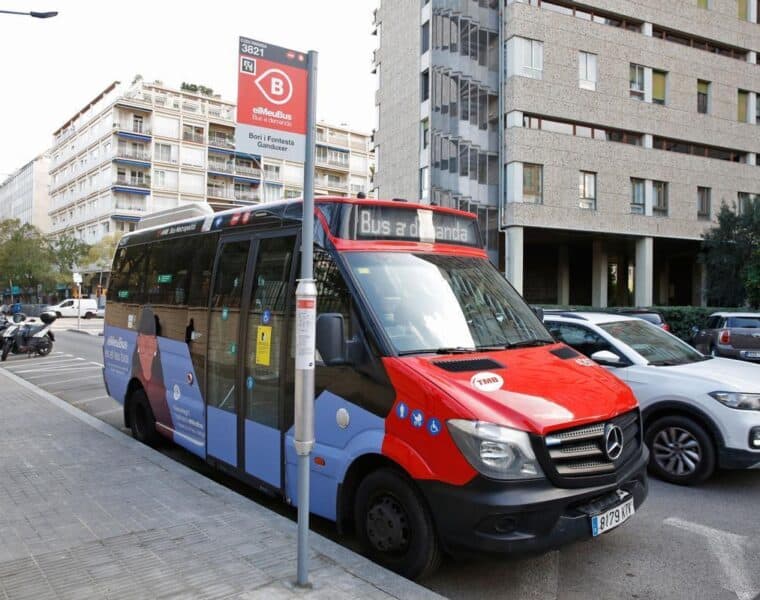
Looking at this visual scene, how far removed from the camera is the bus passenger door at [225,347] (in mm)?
5357

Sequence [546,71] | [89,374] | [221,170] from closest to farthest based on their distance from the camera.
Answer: [89,374] < [546,71] < [221,170]

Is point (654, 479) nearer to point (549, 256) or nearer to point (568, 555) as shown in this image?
point (568, 555)

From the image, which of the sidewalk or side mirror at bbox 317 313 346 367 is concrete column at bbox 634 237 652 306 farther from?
side mirror at bbox 317 313 346 367

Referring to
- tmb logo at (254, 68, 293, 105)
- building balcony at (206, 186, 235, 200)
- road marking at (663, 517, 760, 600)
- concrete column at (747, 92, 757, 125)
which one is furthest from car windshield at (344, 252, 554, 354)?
building balcony at (206, 186, 235, 200)

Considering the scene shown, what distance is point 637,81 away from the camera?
31.8m

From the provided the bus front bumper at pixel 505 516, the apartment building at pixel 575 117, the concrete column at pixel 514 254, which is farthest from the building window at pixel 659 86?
the bus front bumper at pixel 505 516

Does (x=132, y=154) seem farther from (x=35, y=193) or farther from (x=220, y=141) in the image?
(x=35, y=193)

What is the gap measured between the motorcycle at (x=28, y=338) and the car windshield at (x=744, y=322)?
19.0 meters

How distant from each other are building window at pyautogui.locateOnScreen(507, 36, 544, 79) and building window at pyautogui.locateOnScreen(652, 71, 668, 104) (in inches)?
282

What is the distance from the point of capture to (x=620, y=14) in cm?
3109

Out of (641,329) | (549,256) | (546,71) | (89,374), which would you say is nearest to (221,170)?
(549,256)

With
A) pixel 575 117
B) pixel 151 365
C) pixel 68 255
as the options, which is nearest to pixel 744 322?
pixel 151 365

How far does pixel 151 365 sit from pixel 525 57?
26670 millimetres

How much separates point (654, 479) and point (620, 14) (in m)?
30.9
